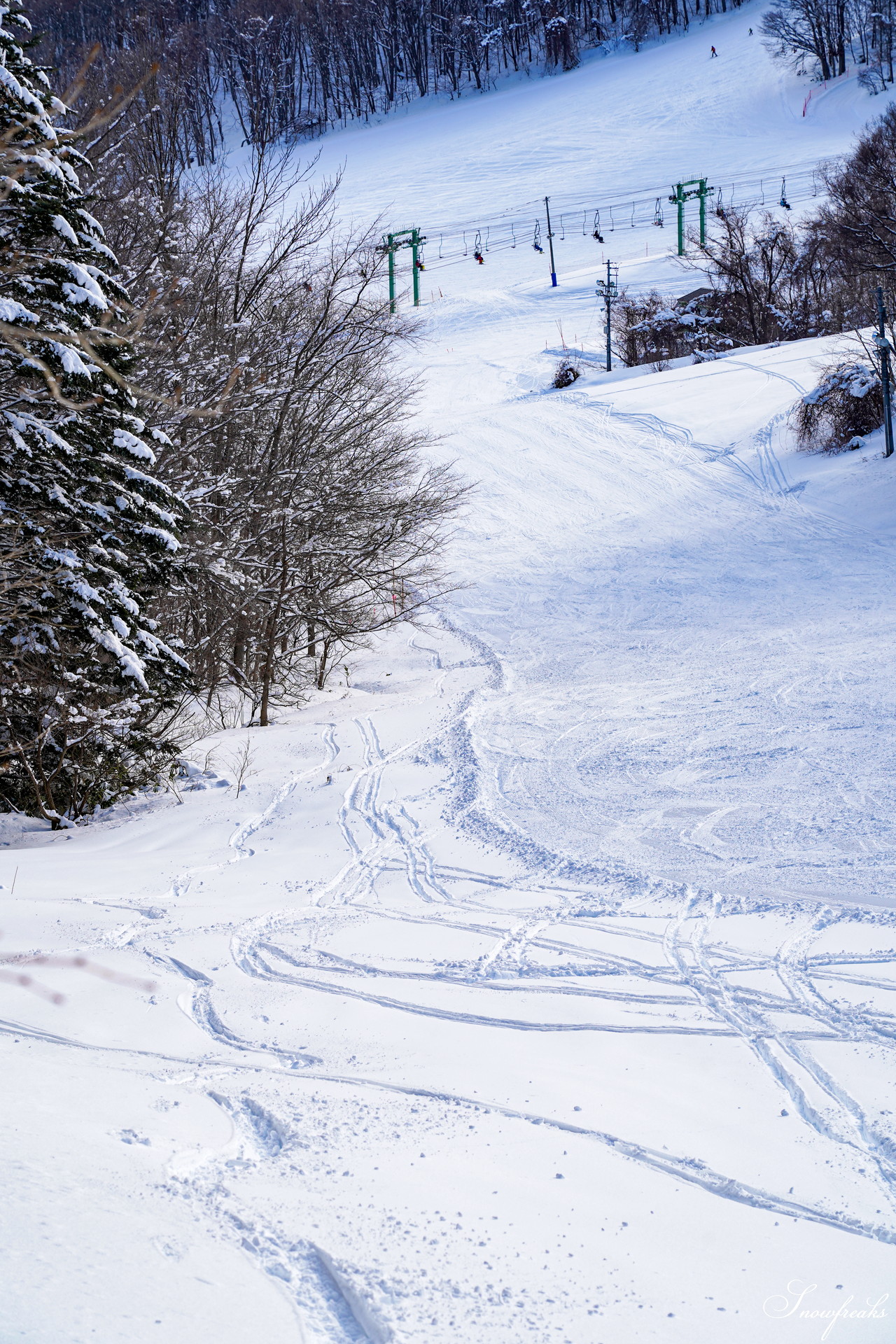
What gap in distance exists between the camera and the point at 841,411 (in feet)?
89.7

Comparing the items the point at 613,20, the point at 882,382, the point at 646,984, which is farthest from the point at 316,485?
the point at 613,20

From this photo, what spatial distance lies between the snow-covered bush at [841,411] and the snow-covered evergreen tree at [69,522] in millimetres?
22154

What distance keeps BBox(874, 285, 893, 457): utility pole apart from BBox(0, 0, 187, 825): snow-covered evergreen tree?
19.7 m

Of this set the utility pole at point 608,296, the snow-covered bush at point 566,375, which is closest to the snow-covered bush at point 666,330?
the utility pole at point 608,296

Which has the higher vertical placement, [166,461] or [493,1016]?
[166,461]

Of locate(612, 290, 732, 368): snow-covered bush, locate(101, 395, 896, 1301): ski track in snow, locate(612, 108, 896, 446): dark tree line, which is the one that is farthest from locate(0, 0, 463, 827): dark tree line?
locate(612, 290, 732, 368): snow-covered bush

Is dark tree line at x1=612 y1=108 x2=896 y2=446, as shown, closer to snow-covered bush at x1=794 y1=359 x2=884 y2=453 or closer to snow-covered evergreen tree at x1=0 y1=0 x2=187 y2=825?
snow-covered bush at x1=794 y1=359 x2=884 y2=453

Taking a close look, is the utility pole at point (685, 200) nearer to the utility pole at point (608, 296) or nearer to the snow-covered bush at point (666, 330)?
the utility pole at point (608, 296)

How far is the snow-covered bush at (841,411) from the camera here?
26.8 metres

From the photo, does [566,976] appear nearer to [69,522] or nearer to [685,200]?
[69,522]

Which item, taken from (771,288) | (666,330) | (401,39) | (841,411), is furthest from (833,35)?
(841,411)

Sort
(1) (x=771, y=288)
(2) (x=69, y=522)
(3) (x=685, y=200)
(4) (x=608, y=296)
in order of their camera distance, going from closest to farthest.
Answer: (2) (x=69, y=522) < (4) (x=608, y=296) < (1) (x=771, y=288) < (3) (x=685, y=200)

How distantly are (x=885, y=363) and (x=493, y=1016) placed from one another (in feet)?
76.2

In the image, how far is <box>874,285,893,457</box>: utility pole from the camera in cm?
2372
